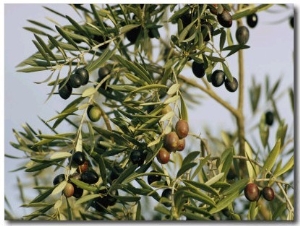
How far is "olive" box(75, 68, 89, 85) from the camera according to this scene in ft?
5.65

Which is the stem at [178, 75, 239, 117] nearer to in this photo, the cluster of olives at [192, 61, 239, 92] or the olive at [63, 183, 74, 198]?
the cluster of olives at [192, 61, 239, 92]

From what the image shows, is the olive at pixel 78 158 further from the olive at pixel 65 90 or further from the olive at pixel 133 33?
the olive at pixel 133 33

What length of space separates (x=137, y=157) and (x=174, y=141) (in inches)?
4.5

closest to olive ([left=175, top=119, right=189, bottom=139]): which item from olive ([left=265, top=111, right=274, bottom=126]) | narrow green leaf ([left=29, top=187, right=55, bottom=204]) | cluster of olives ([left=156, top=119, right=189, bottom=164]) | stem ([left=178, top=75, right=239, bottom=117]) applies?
cluster of olives ([left=156, top=119, right=189, bottom=164])

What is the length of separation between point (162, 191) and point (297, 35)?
751 millimetres

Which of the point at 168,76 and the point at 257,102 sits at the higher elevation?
the point at 168,76

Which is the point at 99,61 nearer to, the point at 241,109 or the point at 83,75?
the point at 83,75

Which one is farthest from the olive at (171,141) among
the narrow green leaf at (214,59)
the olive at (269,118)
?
the olive at (269,118)

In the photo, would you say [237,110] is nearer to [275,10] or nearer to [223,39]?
[275,10]

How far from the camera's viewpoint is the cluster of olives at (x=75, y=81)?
172 centimetres

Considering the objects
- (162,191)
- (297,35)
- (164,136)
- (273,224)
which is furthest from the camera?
(297,35)

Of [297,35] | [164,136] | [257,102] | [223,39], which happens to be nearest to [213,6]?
[223,39]

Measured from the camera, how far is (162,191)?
5.77 ft

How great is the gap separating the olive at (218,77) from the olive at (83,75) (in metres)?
0.30
